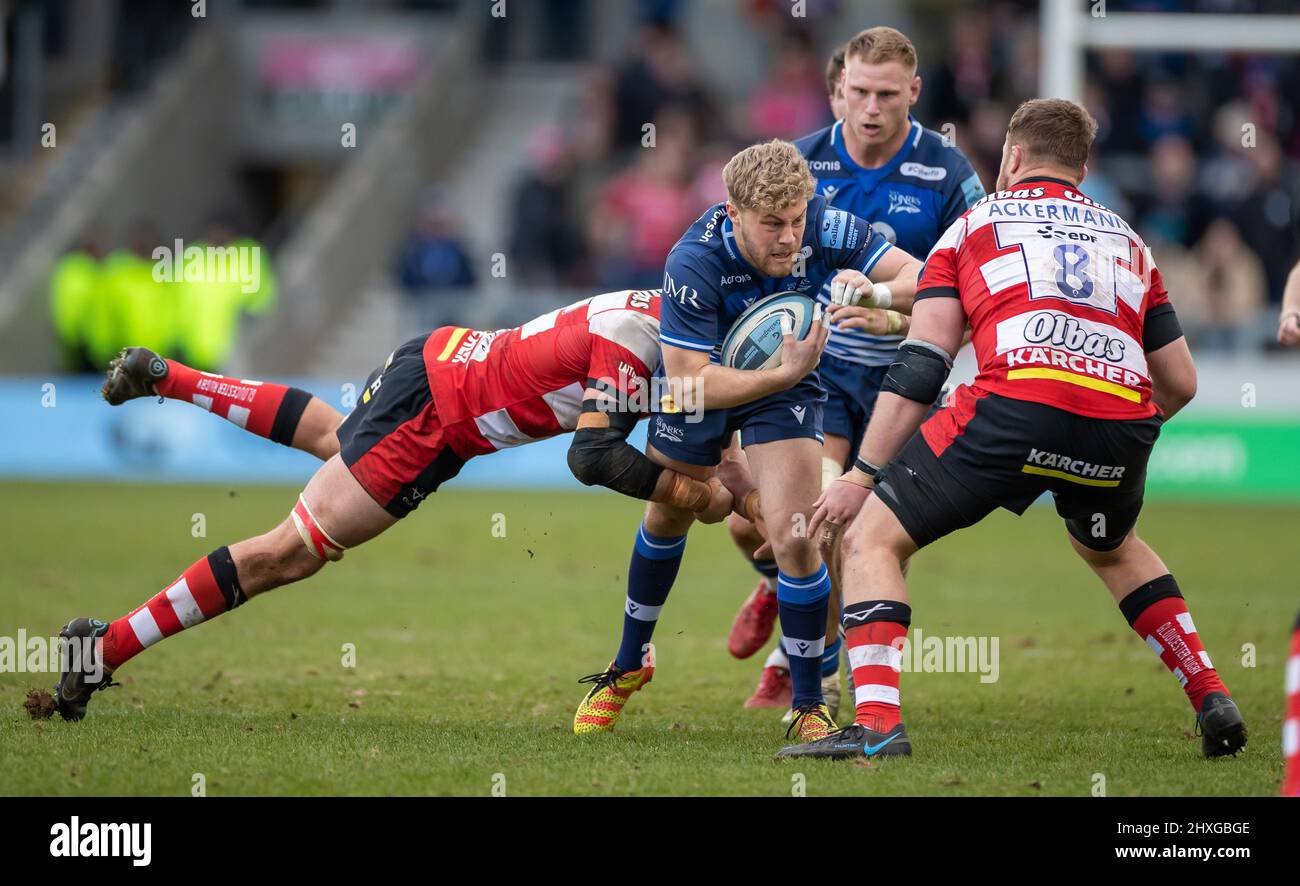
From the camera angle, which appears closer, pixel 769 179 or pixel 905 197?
pixel 769 179

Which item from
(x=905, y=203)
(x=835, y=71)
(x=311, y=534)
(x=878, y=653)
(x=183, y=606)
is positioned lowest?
(x=878, y=653)

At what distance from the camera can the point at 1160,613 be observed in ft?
21.7

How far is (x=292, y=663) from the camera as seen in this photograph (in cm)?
855

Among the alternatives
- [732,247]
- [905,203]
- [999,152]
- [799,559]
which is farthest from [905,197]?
[999,152]

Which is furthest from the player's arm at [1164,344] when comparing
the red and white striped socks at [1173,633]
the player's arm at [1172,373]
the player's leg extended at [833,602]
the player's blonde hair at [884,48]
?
the player's blonde hair at [884,48]

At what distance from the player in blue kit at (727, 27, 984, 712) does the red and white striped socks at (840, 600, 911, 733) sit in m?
1.53

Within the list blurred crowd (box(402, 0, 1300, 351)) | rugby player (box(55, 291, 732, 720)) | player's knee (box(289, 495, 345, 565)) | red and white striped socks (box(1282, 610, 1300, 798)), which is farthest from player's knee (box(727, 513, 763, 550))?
blurred crowd (box(402, 0, 1300, 351))

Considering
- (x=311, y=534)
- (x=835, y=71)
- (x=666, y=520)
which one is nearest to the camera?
(x=311, y=534)

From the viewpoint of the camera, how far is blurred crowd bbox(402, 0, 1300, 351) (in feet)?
61.2

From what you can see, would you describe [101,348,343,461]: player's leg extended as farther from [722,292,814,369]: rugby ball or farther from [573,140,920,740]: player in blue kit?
[722,292,814,369]: rugby ball

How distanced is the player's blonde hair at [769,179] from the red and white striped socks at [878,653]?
1551mm

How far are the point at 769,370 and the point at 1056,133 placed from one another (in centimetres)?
140

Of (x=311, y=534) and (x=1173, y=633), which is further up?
(x=311, y=534)

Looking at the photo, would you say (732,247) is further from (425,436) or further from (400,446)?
(400,446)
